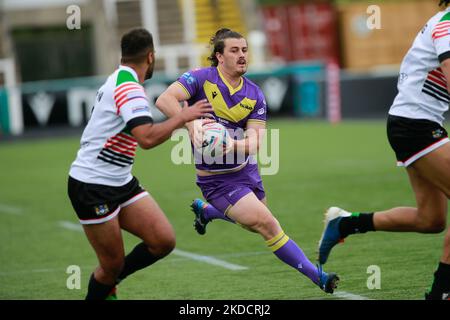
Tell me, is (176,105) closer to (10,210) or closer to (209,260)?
(209,260)

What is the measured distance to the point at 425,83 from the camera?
7047 mm

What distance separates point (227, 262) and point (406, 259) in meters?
1.76

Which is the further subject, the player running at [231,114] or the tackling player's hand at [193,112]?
the player running at [231,114]

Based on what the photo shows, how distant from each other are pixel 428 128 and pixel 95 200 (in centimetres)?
249

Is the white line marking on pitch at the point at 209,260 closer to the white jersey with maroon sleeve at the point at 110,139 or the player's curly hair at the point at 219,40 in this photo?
the player's curly hair at the point at 219,40

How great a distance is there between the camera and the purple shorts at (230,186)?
7.67m

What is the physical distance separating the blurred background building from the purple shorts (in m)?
15.3

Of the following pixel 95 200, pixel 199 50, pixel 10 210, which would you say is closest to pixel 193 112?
pixel 95 200

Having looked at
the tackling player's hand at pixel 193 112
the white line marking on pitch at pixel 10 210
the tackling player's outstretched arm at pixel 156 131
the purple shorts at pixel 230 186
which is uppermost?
the tackling player's hand at pixel 193 112

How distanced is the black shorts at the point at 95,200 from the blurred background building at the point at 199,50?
1653cm

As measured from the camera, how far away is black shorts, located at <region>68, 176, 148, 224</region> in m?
6.78

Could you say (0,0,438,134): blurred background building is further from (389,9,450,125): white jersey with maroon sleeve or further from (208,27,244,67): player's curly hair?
(389,9,450,125): white jersey with maroon sleeve

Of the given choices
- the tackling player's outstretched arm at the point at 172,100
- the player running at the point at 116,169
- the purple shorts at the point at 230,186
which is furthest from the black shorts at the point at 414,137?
the tackling player's outstretched arm at the point at 172,100

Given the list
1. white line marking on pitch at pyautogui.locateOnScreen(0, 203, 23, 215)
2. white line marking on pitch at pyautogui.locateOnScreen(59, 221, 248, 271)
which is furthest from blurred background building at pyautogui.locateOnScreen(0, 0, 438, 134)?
white line marking on pitch at pyautogui.locateOnScreen(59, 221, 248, 271)
